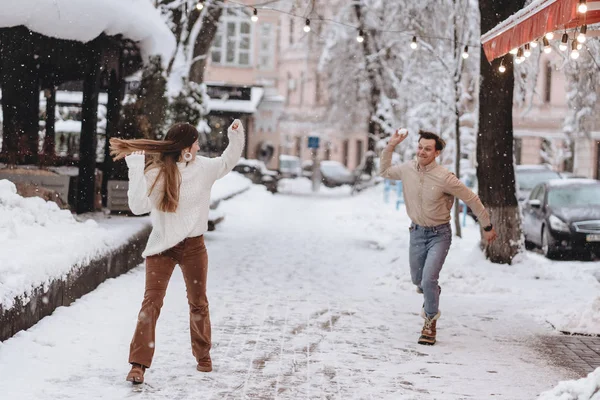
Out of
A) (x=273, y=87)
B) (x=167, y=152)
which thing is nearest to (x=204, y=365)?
(x=167, y=152)

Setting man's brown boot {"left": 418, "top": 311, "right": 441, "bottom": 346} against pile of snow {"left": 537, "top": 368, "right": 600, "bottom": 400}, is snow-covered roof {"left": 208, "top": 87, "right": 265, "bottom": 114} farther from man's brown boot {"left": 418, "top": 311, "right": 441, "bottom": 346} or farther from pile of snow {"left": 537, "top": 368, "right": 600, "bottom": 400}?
pile of snow {"left": 537, "top": 368, "right": 600, "bottom": 400}

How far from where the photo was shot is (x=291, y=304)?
10930 mm

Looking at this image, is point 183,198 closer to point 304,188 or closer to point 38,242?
point 38,242

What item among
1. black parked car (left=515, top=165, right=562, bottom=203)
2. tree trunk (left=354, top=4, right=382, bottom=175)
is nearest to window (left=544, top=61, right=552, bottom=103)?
tree trunk (left=354, top=4, right=382, bottom=175)

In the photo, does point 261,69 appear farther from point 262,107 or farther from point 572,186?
point 572,186

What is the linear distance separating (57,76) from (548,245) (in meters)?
10.2

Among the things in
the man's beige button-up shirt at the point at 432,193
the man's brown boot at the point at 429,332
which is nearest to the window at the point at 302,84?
the man's beige button-up shirt at the point at 432,193

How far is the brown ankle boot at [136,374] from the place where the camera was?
22.0 feet

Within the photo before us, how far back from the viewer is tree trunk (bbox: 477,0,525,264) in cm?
1478

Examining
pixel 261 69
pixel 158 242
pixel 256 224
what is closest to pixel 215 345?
pixel 158 242

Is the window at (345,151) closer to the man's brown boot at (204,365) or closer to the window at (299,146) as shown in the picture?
the window at (299,146)

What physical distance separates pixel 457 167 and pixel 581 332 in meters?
11.0

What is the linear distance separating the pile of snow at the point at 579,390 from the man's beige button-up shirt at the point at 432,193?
2.79 meters

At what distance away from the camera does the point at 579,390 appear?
5.90 metres
